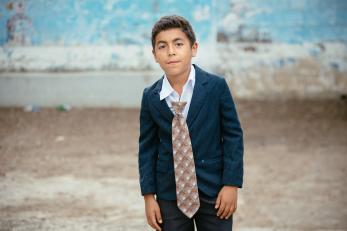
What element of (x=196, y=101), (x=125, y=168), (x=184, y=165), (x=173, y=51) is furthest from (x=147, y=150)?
(x=125, y=168)

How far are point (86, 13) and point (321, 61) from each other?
3.65 metres

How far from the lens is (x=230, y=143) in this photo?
7.88 feet

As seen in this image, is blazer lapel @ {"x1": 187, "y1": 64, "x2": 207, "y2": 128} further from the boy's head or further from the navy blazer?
the boy's head

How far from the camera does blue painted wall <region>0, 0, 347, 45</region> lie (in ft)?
27.9

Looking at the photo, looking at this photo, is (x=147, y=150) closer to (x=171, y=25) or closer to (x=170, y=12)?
(x=171, y=25)

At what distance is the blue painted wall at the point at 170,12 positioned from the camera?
8500 millimetres

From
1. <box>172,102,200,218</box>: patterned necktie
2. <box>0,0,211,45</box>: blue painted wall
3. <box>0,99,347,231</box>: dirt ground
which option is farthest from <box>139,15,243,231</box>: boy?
<box>0,0,211,45</box>: blue painted wall

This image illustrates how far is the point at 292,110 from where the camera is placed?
818 centimetres

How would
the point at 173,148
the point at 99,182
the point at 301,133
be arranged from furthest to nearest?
the point at 301,133, the point at 99,182, the point at 173,148

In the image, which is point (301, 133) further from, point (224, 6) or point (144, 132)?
point (144, 132)

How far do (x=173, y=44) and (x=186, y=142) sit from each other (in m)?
0.42

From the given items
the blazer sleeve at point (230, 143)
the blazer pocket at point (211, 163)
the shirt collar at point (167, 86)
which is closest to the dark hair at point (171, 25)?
the shirt collar at point (167, 86)

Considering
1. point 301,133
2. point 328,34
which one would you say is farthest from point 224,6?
point 301,133

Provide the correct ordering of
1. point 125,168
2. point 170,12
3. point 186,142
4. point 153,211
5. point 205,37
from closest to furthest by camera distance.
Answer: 1. point 186,142
2. point 153,211
3. point 125,168
4. point 170,12
5. point 205,37
